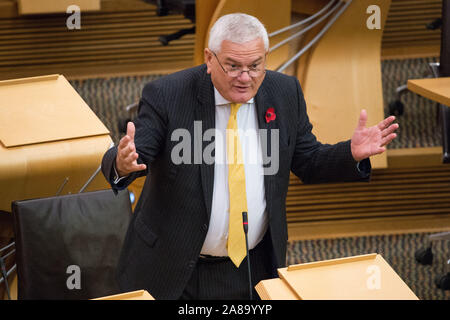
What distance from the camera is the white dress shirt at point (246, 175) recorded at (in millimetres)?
1977

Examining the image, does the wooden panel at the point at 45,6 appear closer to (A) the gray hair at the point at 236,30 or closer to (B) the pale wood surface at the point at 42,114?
(B) the pale wood surface at the point at 42,114

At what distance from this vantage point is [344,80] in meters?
3.53

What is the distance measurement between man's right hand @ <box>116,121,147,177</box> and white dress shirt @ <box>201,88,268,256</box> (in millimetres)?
294

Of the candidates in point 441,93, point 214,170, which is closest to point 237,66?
point 214,170

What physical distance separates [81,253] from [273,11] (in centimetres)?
159

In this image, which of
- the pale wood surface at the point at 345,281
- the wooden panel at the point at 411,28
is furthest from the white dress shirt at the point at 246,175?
the wooden panel at the point at 411,28

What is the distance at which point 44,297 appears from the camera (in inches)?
86.7

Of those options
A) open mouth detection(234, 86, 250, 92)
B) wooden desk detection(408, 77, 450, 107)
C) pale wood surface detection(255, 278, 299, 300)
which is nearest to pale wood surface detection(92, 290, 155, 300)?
pale wood surface detection(255, 278, 299, 300)

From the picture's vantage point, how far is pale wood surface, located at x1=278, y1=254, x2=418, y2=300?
1535 millimetres

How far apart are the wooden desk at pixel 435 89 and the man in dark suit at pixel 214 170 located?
882 millimetres

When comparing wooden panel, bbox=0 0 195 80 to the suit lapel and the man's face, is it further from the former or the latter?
the man's face

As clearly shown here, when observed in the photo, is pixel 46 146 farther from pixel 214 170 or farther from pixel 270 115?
pixel 270 115
